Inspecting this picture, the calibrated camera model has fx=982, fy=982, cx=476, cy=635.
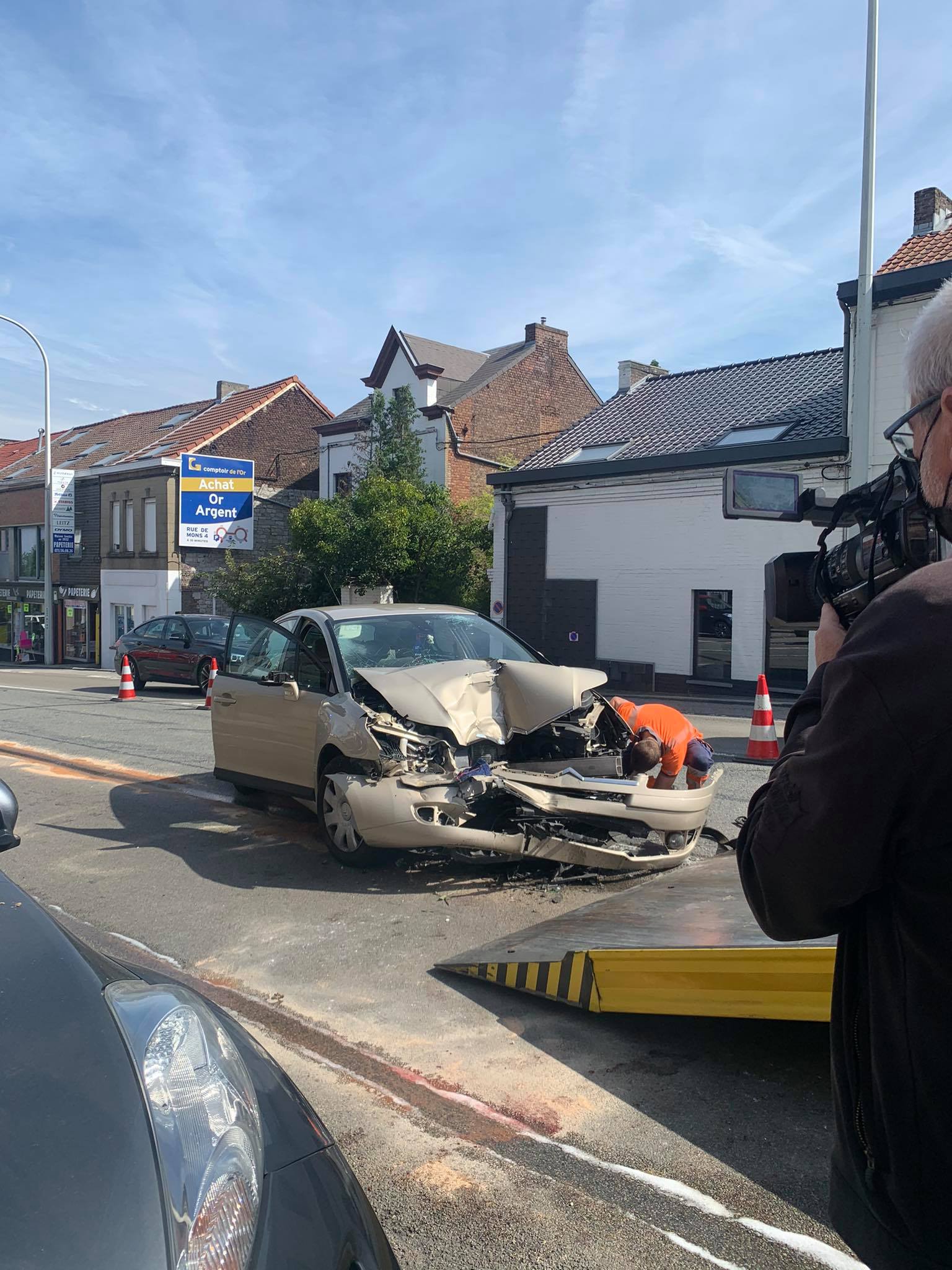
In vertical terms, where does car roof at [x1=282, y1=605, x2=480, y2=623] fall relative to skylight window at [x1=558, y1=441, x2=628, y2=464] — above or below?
below

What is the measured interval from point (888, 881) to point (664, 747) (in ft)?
16.3

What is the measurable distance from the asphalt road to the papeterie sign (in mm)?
30439

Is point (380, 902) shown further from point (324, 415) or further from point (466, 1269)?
point (324, 415)

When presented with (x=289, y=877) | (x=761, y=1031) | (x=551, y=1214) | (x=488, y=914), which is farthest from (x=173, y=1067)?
(x=289, y=877)

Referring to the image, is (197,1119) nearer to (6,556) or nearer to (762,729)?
(762,729)

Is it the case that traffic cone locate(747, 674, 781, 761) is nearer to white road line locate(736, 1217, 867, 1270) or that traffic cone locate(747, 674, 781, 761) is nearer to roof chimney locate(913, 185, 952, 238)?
white road line locate(736, 1217, 867, 1270)

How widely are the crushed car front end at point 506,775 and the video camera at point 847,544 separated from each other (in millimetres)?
3105

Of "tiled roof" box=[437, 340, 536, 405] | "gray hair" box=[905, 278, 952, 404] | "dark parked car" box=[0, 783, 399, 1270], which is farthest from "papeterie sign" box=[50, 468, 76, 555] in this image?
"gray hair" box=[905, 278, 952, 404]

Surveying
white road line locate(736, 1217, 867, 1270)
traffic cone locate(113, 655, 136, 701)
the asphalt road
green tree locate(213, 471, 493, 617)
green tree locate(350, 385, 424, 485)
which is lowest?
the asphalt road

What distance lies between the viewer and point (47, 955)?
2.29m

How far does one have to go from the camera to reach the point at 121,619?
35.3 metres

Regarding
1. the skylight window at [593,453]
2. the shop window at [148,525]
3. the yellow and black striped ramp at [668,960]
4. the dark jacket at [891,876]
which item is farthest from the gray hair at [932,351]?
the shop window at [148,525]

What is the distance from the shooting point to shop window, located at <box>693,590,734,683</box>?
19.0 metres

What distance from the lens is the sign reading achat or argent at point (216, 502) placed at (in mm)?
32812
